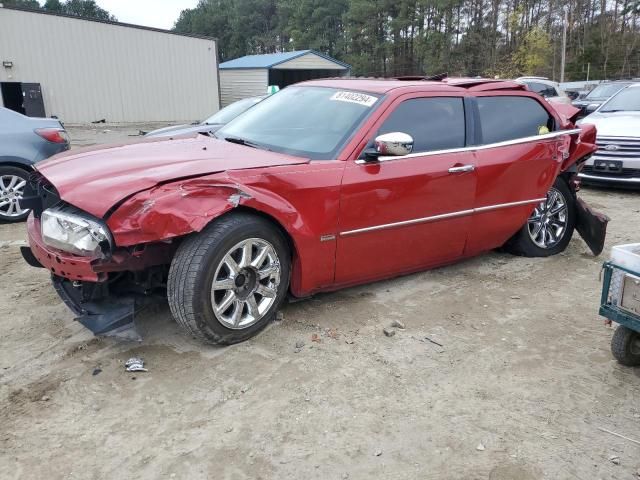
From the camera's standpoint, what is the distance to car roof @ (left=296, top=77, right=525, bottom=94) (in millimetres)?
4438

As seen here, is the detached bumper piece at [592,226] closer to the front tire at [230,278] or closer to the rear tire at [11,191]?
the front tire at [230,278]

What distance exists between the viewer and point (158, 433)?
277 cm

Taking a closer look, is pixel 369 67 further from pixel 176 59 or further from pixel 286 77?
pixel 176 59

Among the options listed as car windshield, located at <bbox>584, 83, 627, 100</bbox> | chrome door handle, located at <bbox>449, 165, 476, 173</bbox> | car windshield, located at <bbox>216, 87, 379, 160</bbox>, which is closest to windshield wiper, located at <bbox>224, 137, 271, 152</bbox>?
car windshield, located at <bbox>216, 87, 379, 160</bbox>

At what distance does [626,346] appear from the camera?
3396 millimetres

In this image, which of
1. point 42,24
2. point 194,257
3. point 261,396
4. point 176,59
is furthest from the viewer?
point 176,59

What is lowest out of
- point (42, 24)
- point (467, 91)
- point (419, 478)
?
point (419, 478)

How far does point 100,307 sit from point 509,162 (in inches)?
135

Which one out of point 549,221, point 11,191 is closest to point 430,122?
point 549,221

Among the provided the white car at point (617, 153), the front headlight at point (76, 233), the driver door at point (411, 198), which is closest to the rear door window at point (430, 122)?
the driver door at point (411, 198)

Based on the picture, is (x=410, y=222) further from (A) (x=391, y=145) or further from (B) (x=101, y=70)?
(B) (x=101, y=70)

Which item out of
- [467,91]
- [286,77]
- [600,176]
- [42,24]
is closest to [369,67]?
[286,77]

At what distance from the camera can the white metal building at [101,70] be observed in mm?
22297

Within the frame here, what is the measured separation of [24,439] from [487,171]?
3.74 meters
